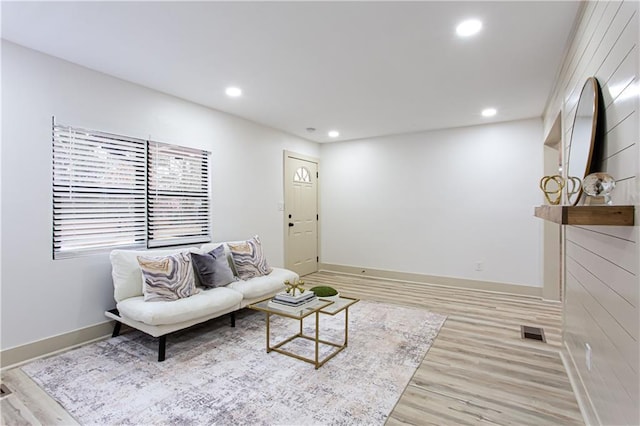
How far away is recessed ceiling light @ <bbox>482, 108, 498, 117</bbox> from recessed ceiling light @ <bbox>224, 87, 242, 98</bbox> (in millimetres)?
3031

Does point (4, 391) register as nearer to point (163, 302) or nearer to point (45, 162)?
point (163, 302)

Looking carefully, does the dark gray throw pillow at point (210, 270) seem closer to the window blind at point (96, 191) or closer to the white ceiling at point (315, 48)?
the window blind at point (96, 191)

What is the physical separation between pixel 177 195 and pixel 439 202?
382cm

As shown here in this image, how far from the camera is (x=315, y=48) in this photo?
256 cm

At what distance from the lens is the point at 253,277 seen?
12.1 ft

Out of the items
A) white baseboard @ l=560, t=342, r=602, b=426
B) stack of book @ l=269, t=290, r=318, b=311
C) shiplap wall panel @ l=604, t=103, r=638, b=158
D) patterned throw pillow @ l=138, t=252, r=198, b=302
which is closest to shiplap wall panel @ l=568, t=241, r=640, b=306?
shiplap wall panel @ l=604, t=103, r=638, b=158

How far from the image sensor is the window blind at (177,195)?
3.50 metres

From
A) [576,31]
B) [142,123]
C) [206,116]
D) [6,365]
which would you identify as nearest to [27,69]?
[142,123]

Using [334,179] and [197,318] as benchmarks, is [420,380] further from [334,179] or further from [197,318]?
[334,179]

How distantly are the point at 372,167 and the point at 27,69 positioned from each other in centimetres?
457

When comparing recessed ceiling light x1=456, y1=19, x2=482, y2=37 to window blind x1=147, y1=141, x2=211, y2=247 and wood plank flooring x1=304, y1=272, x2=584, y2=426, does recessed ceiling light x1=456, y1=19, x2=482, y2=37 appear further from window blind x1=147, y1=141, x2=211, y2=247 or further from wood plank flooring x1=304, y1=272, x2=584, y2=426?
window blind x1=147, y1=141, x2=211, y2=247

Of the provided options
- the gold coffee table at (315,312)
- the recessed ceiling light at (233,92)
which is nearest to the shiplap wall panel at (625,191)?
the gold coffee table at (315,312)

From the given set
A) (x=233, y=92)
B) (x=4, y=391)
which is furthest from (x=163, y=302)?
(x=233, y=92)

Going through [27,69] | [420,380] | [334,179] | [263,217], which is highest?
[27,69]
